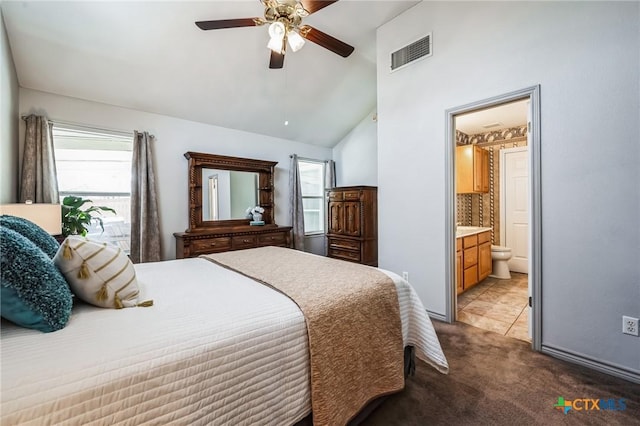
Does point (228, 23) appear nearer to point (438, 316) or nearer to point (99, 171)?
point (99, 171)

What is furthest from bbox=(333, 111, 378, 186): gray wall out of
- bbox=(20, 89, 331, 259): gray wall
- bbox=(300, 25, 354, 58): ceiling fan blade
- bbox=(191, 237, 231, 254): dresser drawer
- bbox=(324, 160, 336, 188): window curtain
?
bbox=(191, 237, 231, 254): dresser drawer

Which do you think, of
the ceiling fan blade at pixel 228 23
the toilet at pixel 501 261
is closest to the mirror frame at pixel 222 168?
the ceiling fan blade at pixel 228 23

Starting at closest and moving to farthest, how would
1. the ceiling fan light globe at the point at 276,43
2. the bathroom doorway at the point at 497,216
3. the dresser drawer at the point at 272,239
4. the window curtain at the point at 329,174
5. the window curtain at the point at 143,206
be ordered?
1. the ceiling fan light globe at the point at 276,43
2. the bathroom doorway at the point at 497,216
3. the window curtain at the point at 143,206
4. the dresser drawer at the point at 272,239
5. the window curtain at the point at 329,174

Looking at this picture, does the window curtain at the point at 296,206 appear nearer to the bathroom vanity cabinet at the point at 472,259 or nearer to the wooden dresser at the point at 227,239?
the wooden dresser at the point at 227,239

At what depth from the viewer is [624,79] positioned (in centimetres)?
175

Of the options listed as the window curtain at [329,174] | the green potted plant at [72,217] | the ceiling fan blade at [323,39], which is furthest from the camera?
the window curtain at [329,174]

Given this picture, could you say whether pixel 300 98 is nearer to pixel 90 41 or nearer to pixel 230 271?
pixel 90 41

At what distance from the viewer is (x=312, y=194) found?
5.30 meters

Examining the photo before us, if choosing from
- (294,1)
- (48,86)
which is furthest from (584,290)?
(48,86)

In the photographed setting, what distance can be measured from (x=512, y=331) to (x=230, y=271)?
8.26 feet

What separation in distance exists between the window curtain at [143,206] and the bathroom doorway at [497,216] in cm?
335

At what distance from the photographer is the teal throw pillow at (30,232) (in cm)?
109

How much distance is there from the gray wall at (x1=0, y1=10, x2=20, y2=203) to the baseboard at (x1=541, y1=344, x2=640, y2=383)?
14.4 ft

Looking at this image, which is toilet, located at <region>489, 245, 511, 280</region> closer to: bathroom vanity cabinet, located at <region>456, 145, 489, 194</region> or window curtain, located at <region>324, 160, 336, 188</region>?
bathroom vanity cabinet, located at <region>456, 145, 489, 194</region>
